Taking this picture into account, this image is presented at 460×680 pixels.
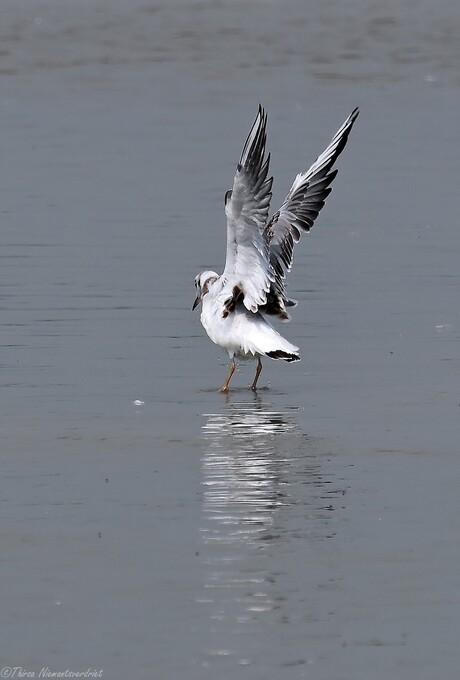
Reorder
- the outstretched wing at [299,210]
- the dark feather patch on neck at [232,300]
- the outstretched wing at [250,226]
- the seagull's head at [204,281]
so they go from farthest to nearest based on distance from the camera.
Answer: the outstretched wing at [299,210] → the seagull's head at [204,281] → the dark feather patch on neck at [232,300] → the outstretched wing at [250,226]

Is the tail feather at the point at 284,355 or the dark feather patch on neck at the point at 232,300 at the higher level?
the dark feather patch on neck at the point at 232,300

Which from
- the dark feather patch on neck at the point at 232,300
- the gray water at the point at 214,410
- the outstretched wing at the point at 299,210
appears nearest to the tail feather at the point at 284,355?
the gray water at the point at 214,410

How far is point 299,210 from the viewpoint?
558 inches

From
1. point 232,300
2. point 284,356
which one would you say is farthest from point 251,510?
point 232,300

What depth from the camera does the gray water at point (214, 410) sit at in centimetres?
718

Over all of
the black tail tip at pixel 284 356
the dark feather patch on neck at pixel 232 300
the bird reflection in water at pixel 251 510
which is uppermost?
the bird reflection in water at pixel 251 510

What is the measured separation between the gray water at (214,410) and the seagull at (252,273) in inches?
13.3

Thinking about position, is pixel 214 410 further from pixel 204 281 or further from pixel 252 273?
pixel 204 281

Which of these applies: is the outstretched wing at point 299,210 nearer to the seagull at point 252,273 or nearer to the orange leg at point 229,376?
the seagull at point 252,273

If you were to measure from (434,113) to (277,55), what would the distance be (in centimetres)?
852

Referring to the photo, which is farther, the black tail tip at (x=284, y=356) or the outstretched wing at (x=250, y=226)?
the black tail tip at (x=284, y=356)

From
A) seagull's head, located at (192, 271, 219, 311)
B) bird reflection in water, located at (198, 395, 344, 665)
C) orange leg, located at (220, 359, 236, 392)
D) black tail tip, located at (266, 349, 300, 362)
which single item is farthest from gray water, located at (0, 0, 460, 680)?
seagull's head, located at (192, 271, 219, 311)

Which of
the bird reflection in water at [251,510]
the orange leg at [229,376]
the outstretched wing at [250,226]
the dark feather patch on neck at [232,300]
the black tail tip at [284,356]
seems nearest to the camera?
the bird reflection in water at [251,510]

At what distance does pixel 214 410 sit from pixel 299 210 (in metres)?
3.03
